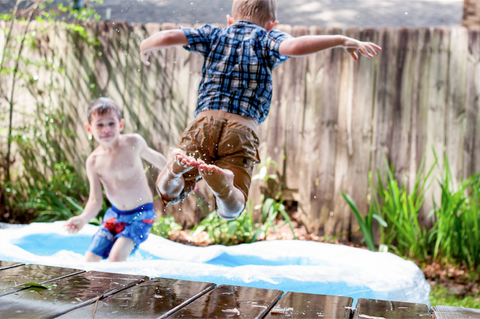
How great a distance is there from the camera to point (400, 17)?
412 inches

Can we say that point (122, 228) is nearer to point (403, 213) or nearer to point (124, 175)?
point (124, 175)

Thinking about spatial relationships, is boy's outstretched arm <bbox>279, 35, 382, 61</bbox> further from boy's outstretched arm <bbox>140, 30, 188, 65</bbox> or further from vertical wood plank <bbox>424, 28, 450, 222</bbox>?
vertical wood plank <bbox>424, 28, 450, 222</bbox>

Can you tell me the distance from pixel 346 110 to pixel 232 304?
3.12 meters

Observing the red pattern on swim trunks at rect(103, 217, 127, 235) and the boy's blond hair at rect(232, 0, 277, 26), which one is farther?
the red pattern on swim trunks at rect(103, 217, 127, 235)

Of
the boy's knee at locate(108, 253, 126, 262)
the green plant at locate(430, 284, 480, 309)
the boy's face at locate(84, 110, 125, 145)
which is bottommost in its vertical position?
the green plant at locate(430, 284, 480, 309)

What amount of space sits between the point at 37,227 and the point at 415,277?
2.76 m

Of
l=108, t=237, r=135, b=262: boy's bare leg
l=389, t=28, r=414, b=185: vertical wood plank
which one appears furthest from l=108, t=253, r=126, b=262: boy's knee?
l=389, t=28, r=414, b=185: vertical wood plank

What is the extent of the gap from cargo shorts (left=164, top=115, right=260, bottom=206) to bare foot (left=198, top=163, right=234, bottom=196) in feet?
0.70

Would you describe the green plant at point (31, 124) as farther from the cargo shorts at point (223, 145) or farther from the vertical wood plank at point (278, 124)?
the cargo shorts at point (223, 145)

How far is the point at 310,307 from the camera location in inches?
47.9

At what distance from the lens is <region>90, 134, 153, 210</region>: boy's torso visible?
9.59 ft

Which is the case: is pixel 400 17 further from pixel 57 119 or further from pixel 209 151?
pixel 209 151

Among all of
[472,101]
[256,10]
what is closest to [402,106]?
[472,101]

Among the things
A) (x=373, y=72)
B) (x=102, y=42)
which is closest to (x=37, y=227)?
(x=102, y=42)
